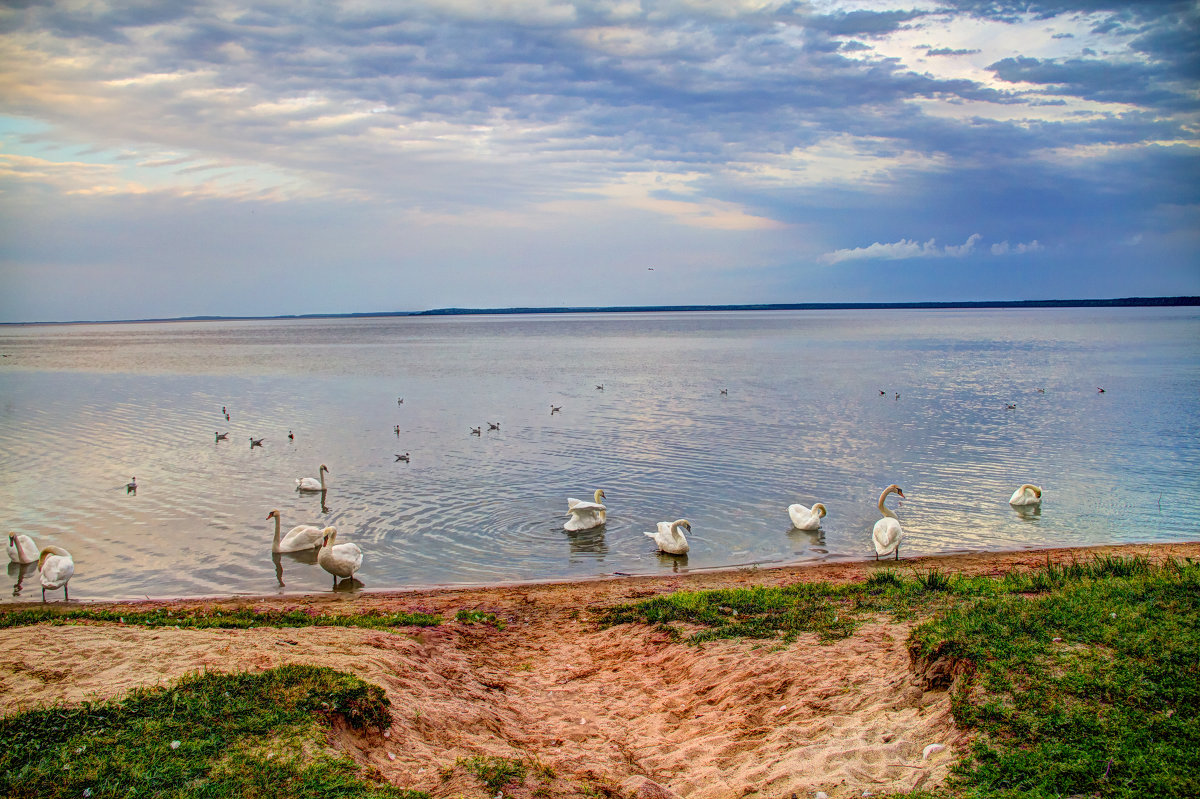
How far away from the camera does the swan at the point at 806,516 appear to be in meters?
17.3

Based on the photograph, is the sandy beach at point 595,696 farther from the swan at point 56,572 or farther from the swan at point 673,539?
the swan at point 673,539

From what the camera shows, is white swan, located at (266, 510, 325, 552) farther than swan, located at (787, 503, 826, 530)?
No

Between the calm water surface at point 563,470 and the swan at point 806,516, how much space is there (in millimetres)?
246

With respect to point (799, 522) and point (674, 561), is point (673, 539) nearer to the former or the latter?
point (674, 561)

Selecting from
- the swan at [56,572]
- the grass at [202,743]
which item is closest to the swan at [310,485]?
the swan at [56,572]

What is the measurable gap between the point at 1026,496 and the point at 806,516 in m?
6.34

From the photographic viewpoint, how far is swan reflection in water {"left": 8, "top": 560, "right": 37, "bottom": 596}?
1464 centimetres

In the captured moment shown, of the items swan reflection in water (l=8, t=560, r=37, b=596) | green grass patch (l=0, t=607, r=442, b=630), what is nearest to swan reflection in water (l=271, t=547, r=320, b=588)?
green grass patch (l=0, t=607, r=442, b=630)

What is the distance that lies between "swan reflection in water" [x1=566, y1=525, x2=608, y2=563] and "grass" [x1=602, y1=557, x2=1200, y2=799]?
541 centimetres

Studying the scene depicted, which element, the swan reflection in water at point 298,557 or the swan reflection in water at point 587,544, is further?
the swan reflection in water at point 587,544

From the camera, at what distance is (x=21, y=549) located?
15.1 metres

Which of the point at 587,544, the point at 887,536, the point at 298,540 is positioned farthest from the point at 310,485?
the point at 887,536

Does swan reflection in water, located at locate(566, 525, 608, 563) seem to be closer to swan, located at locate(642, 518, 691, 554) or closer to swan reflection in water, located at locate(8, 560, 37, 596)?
swan, located at locate(642, 518, 691, 554)

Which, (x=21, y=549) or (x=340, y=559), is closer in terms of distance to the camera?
(x=340, y=559)
